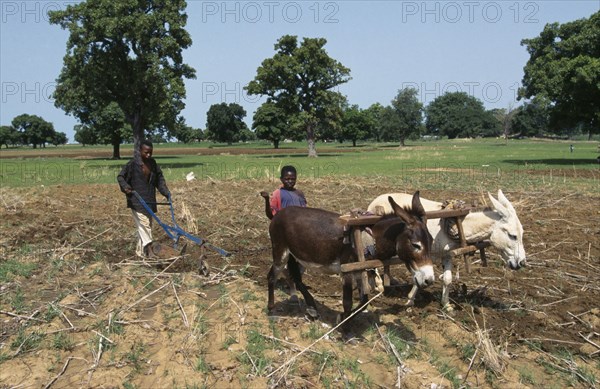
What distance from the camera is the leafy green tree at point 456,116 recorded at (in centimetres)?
14450

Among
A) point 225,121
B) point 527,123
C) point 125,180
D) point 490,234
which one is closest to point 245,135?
point 225,121

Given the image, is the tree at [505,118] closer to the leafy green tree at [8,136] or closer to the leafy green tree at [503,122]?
the leafy green tree at [503,122]

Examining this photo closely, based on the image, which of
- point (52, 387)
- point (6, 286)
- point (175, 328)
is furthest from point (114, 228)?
point (52, 387)

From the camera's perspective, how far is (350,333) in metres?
6.11

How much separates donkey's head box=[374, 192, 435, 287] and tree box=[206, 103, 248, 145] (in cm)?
13275

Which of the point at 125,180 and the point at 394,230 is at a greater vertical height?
the point at 125,180

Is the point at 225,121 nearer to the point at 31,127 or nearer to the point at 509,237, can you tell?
the point at 31,127

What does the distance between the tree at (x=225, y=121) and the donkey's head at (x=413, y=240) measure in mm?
132751

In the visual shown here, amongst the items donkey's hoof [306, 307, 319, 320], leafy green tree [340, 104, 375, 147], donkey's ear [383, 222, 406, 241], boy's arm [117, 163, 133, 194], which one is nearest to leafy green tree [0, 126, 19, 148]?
leafy green tree [340, 104, 375, 147]

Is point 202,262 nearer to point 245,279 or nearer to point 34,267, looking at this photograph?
point 245,279

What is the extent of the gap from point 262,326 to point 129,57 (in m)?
34.5

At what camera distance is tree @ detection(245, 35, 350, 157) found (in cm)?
5559

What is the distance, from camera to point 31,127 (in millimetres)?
148750

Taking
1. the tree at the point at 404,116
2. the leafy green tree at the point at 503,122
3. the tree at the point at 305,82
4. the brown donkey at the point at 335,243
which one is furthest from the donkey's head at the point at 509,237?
the leafy green tree at the point at 503,122
